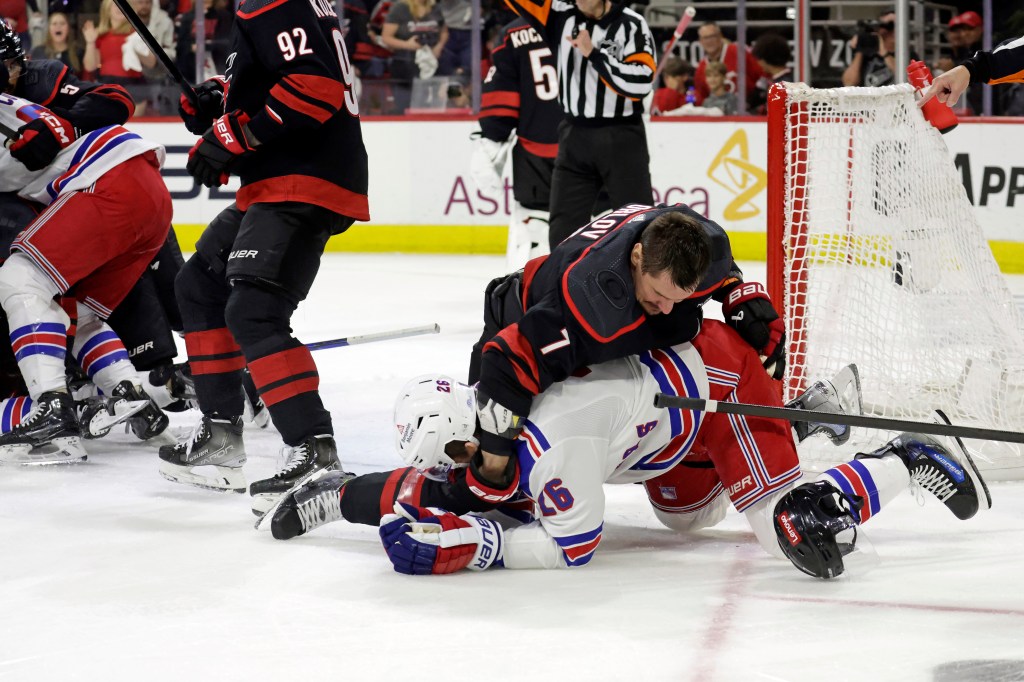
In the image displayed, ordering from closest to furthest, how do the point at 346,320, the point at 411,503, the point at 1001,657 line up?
the point at 1001,657, the point at 411,503, the point at 346,320

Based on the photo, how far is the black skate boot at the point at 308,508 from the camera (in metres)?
2.74

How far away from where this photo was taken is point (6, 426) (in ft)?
11.9

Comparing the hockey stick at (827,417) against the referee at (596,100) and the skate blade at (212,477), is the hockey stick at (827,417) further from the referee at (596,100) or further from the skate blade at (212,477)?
the referee at (596,100)

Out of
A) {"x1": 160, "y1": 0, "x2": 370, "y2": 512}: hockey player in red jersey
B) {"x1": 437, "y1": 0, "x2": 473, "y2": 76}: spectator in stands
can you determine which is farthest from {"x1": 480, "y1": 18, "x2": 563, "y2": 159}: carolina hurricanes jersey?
{"x1": 160, "y1": 0, "x2": 370, "y2": 512}: hockey player in red jersey

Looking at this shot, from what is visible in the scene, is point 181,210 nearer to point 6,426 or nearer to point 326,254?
point 326,254

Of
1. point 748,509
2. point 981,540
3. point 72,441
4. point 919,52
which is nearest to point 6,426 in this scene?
point 72,441

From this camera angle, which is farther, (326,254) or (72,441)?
(326,254)

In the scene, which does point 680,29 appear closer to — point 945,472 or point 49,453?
point 49,453

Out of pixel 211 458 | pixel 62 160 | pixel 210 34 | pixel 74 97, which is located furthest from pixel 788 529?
pixel 210 34

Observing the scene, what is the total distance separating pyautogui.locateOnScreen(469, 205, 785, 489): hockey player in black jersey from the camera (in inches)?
92.8

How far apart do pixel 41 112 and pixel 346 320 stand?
89.7 inches

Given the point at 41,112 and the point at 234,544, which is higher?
the point at 41,112

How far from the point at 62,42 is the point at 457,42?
2.51m

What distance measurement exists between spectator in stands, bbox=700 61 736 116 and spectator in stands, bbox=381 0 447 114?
1.53m
